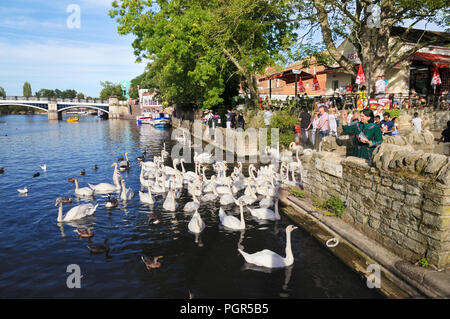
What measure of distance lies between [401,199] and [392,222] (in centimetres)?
59

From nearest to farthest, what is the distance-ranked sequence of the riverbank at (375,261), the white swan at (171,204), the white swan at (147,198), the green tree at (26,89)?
the riverbank at (375,261), the white swan at (171,204), the white swan at (147,198), the green tree at (26,89)

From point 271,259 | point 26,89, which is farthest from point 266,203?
point 26,89

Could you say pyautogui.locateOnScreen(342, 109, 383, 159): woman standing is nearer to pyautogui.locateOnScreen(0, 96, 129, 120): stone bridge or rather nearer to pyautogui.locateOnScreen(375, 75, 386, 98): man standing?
pyautogui.locateOnScreen(375, 75, 386, 98): man standing

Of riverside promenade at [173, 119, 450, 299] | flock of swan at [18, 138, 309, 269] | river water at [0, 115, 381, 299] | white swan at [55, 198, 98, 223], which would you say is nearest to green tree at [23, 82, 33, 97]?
flock of swan at [18, 138, 309, 269]

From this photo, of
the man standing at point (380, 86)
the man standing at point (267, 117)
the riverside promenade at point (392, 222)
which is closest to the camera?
the riverside promenade at point (392, 222)

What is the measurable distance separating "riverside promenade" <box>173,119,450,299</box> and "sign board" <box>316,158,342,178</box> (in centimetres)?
3

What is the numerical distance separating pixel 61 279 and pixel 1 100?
96.0 m

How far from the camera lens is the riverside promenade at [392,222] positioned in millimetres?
5488

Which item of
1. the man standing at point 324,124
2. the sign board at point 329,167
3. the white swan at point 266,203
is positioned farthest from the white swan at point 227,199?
the man standing at point 324,124

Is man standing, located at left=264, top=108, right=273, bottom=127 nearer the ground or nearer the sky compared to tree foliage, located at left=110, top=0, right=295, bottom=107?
nearer the ground

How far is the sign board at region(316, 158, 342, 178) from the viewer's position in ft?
28.5

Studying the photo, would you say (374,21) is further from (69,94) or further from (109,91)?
(69,94)

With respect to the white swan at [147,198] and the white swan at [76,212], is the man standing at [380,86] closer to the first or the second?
the white swan at [147,198]

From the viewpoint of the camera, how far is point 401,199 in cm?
635
